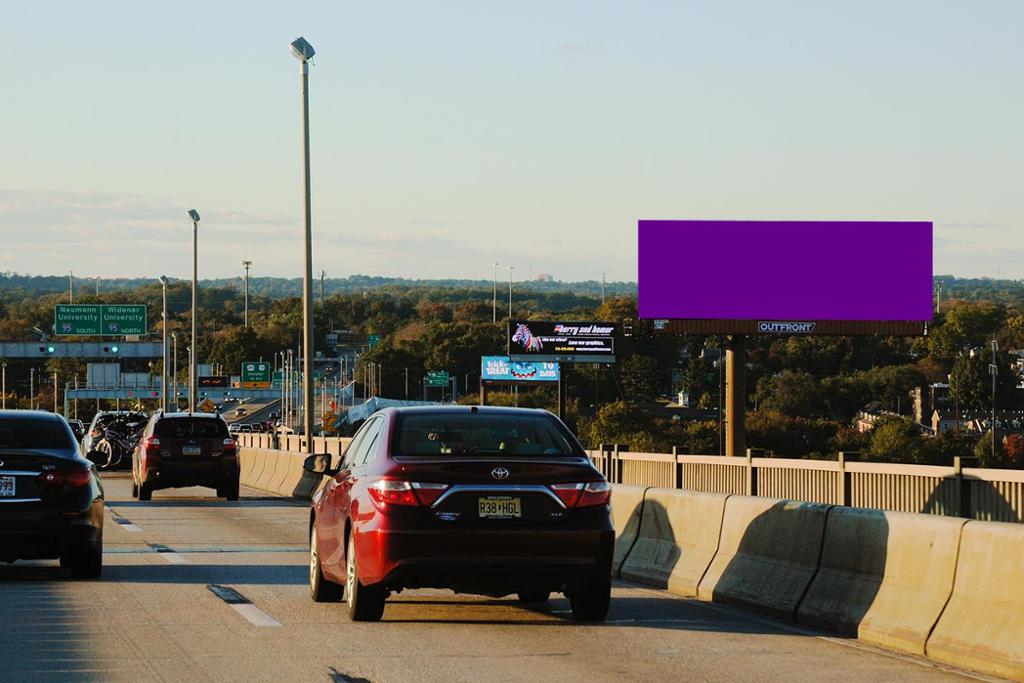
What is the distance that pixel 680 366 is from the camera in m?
175

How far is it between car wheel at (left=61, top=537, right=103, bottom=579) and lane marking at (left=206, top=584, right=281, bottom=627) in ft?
4.00

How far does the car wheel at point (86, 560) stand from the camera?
52.9 feet

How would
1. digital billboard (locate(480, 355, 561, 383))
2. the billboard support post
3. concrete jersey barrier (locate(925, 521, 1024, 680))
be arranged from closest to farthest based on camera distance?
concrete jersey barrier (locate(925, 521, 1024, 680))
the billboard support post
digital billboard (locate(480, 355, 561, 383))

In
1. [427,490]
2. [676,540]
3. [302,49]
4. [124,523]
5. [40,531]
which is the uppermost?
[302,49]

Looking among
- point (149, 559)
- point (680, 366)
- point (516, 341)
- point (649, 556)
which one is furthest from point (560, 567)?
point (680, 366)

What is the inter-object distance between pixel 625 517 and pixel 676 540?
5.27 feet

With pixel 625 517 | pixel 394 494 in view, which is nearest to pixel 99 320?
pixel 625 517

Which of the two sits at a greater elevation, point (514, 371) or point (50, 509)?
point (50, 509)

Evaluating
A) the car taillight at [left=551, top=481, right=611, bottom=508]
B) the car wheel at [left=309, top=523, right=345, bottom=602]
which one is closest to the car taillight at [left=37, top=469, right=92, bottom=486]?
the car wheel at [left=309, top=523, right=345, bottom=602]

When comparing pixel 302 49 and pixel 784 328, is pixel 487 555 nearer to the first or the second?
pixel 302 49

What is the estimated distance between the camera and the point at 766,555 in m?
14.2

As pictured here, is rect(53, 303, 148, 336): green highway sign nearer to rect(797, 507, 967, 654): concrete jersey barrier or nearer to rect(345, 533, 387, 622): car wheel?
rect(345, 533, 387, 622): car wheel

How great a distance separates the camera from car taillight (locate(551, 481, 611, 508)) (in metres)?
12.4

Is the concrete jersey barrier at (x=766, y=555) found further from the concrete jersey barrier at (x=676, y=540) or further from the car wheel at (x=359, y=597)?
the car wheel at (x=359, y=597)
